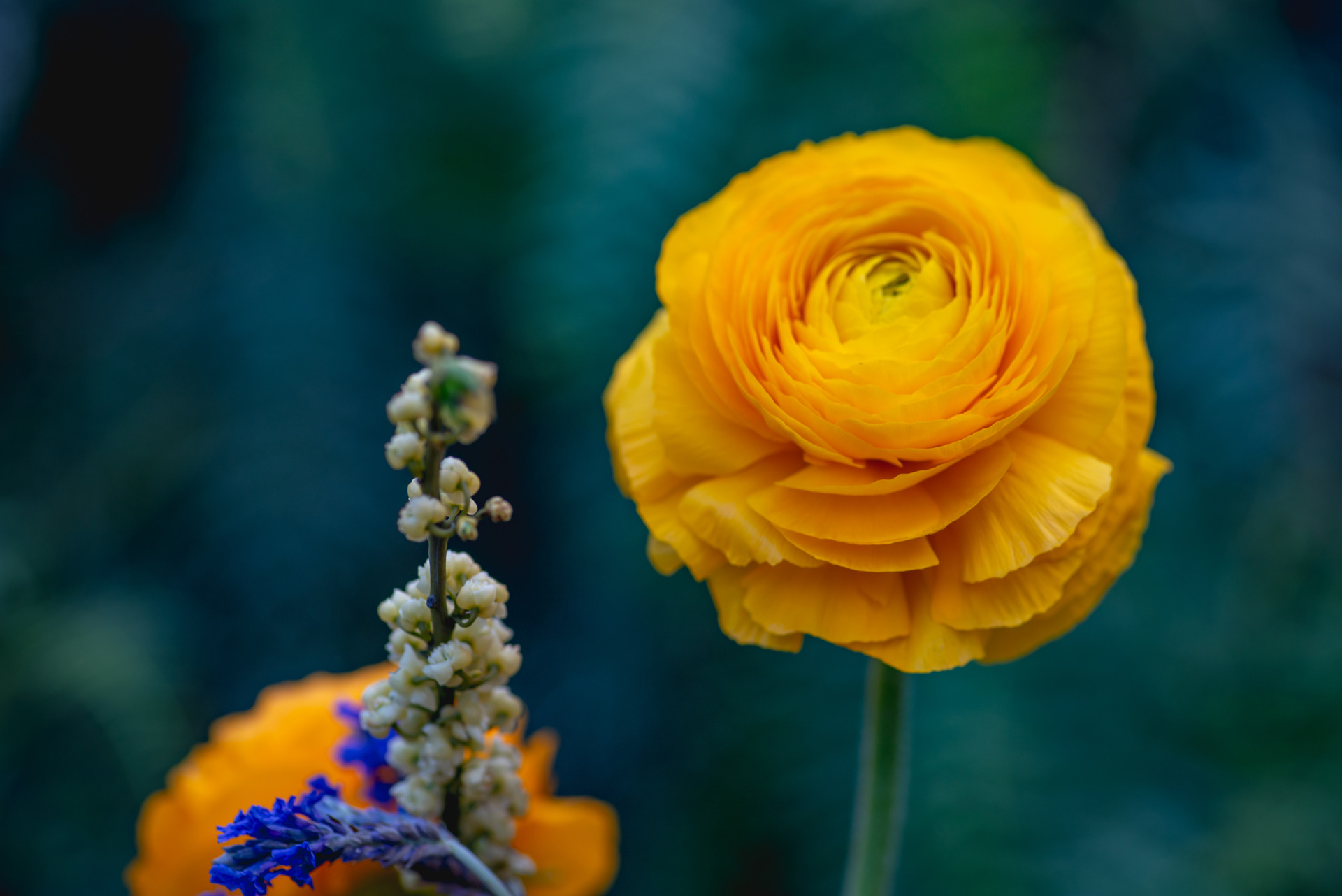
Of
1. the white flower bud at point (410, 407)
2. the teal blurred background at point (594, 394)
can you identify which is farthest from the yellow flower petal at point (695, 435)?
the teal blurred background at point (594, 394)

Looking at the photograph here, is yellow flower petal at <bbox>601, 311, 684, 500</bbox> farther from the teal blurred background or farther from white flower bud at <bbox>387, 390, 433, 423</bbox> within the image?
the teal blurred background

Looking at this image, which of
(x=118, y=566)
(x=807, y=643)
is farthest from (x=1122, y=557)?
(x=118, y=566)

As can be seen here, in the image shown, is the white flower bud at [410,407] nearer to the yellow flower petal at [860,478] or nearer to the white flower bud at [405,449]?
the white flower bud at [405,449]

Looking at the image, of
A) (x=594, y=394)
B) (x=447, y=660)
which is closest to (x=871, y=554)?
(x=447, y=660)

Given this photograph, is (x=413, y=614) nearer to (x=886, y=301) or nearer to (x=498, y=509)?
(x=498, y=509)

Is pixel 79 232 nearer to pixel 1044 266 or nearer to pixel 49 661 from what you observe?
pixel 49 661

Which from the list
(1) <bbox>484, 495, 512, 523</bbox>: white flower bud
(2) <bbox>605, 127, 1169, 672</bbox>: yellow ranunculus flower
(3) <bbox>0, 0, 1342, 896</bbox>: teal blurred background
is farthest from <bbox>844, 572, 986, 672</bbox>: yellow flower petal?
(3) <bbox>0, 0, 1342, 896</bbox>: teal blurred background
